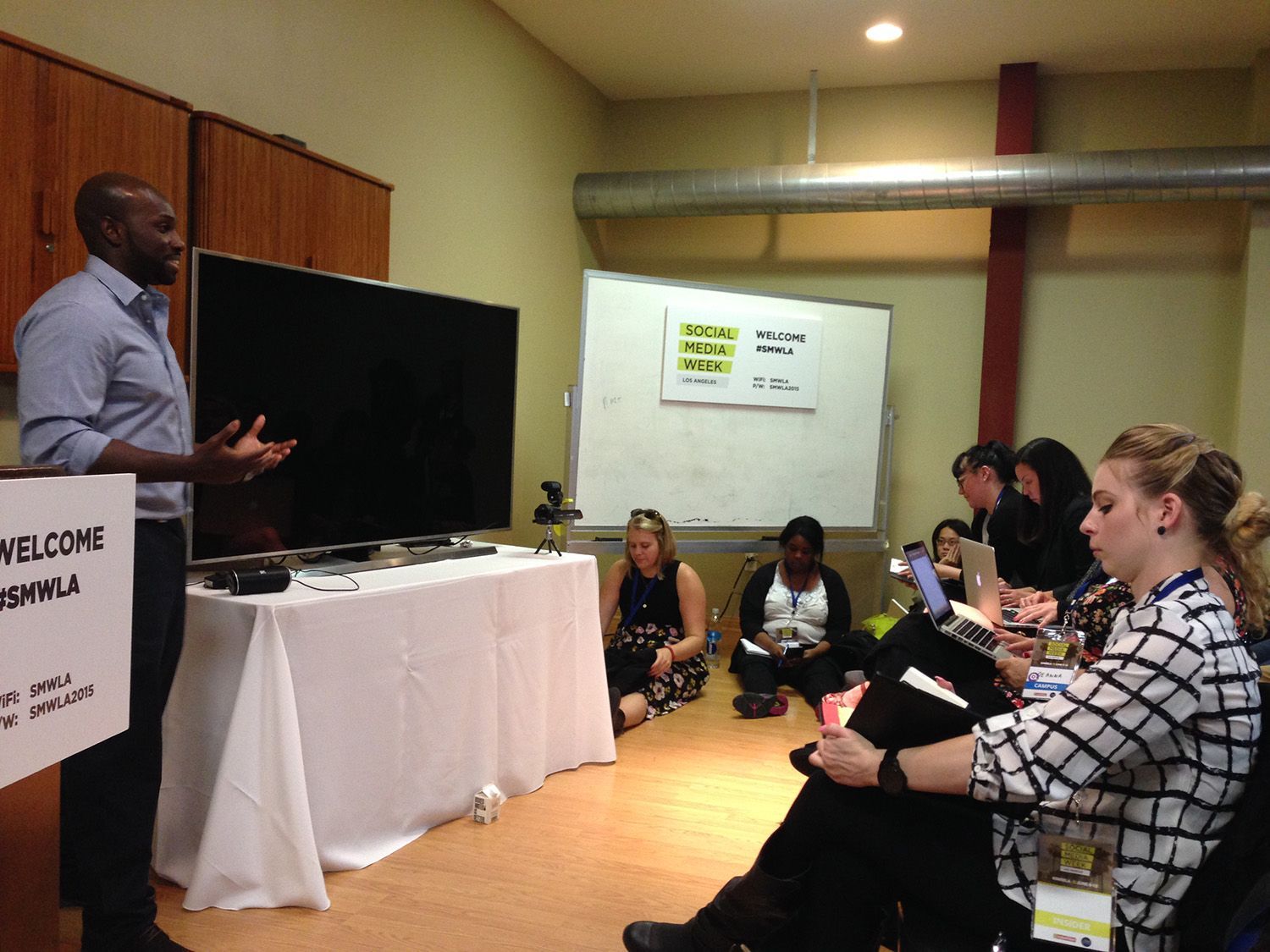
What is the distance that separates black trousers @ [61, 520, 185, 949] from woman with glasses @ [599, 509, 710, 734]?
248 centimetres

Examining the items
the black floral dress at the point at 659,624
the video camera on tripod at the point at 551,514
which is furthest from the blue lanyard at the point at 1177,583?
the black floral dress at the point at 659,624

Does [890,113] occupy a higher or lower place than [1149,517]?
higher

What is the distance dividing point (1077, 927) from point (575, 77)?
231 inches

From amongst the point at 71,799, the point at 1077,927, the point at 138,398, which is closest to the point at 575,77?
the point at 138,398

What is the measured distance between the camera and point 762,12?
5.25 m

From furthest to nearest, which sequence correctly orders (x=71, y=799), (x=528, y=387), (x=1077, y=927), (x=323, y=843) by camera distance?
(x=528, y=387), (x=323, y=843), (x=71, y=799), (x=1077, y=927)

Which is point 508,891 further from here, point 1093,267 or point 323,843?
point 1093,267

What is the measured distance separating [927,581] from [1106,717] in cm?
199

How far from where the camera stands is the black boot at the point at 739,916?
6.29ft

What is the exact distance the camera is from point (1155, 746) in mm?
1554

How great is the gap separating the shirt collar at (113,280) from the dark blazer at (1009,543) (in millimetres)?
3681

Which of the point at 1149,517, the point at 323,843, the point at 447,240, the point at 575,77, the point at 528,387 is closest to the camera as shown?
the point at 1149,517

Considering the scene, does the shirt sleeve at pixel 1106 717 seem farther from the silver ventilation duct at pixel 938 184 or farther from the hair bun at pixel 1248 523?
the silver ventilation duct at pixel 938 184

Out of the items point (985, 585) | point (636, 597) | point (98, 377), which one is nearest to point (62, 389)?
point (98, 377)
